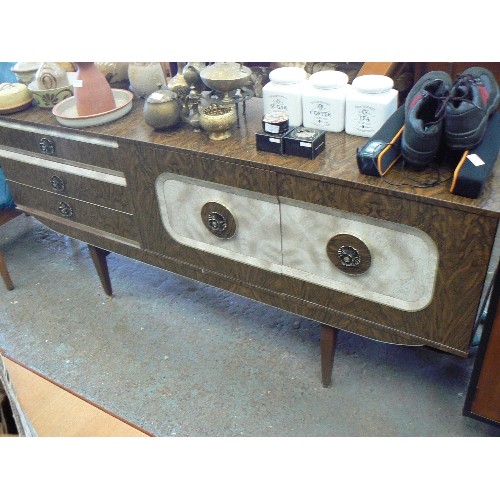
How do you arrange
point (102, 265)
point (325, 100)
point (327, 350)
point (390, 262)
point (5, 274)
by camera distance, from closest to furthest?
point (390, 262)
point (325, 100)
point (327, 350)
point (102, 265)
point (5, 274)

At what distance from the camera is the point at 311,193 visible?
117 centimetres

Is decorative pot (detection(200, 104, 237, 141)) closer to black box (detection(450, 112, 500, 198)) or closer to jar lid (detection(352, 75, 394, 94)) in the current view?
jar lid (detection(352, 75, 394, 94))

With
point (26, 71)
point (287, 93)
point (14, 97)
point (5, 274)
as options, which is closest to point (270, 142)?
point (287, 93)

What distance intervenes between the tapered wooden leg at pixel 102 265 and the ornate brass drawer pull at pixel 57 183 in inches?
9.5

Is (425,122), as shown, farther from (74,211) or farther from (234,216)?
(74,211)

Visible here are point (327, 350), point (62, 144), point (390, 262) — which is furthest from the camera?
point (62, 144)

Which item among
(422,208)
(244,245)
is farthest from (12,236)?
(422,208)

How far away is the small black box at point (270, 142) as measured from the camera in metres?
1.21

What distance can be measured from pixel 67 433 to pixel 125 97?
104 cm

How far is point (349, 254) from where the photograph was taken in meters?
1.19

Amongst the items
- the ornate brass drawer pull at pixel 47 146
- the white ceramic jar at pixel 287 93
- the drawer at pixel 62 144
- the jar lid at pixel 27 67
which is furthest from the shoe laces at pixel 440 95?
the jar lid at pixel 27 67

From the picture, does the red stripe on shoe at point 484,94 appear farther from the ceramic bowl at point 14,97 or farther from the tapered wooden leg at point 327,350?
the ceramic bowl at point 14,97

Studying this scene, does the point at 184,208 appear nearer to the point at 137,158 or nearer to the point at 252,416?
the point at 137,158

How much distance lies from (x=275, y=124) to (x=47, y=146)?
0.81m
